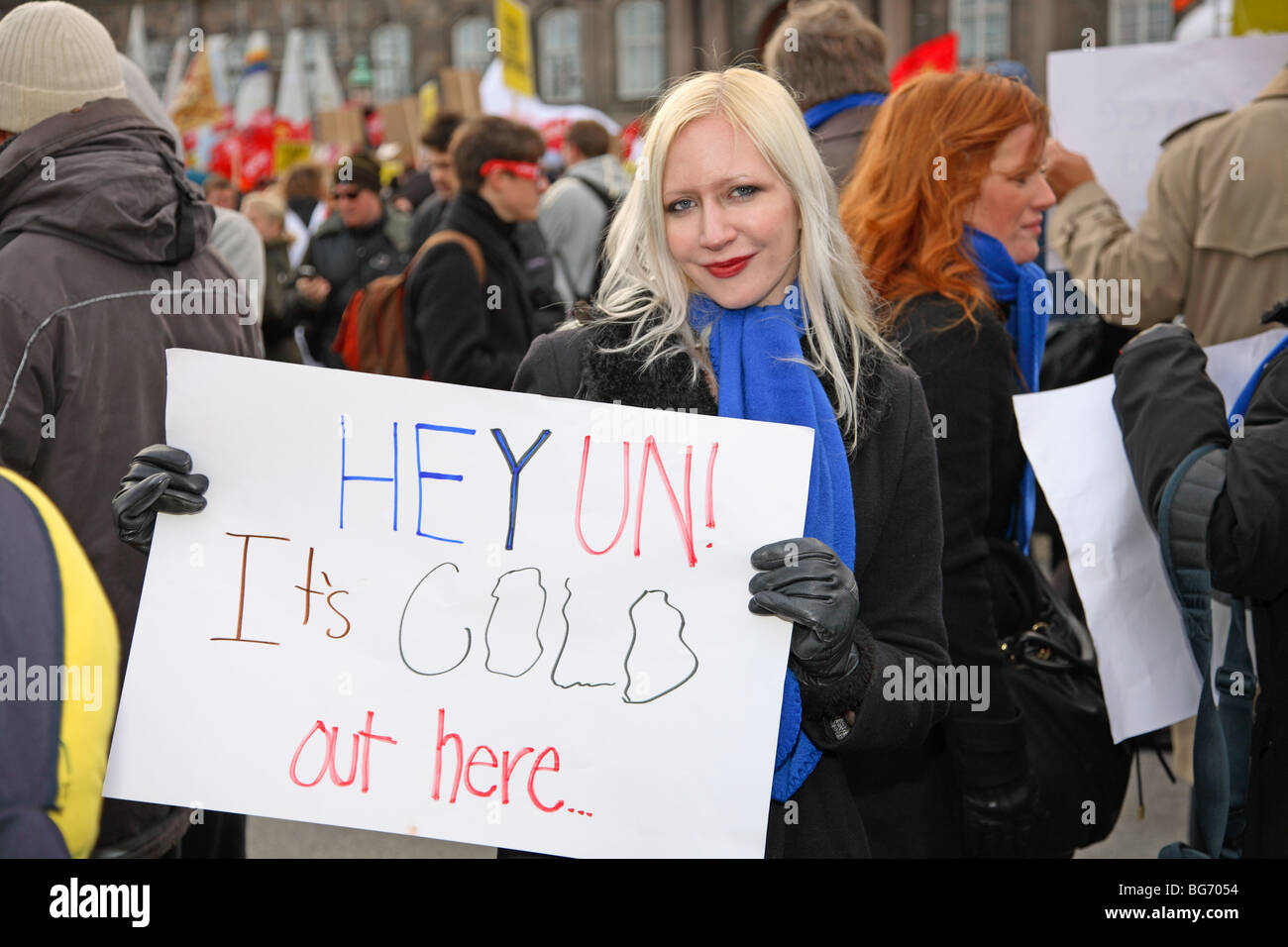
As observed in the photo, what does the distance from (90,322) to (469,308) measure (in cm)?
231

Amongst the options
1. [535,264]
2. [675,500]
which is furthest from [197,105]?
[675,500]

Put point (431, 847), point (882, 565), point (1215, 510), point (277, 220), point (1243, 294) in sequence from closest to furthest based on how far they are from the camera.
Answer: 1. point (882, 565)
2. point (1215, 510)
3. point (1243, 294)
4. point (431, 847)
5. point (277, 220)

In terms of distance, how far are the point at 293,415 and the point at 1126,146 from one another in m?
3.08

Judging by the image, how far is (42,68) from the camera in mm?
2461

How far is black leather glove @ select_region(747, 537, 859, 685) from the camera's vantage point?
159 centimetres

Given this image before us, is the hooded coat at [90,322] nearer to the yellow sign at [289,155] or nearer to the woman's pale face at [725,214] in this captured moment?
the woman's pale face at [725,214]

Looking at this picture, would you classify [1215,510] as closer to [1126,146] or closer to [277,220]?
[1126,146]

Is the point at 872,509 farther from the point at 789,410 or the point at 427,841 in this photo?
the point at 427,841

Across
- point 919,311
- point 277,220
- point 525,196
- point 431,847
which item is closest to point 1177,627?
point 919,311

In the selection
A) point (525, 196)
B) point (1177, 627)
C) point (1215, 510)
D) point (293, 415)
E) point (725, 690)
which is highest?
point (525, 196)

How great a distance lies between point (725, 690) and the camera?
167 cm

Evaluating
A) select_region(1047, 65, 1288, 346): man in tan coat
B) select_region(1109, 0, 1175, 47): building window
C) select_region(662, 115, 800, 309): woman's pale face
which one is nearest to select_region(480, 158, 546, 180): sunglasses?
select_region(1047, 65, 1288, 346): man in tan coat

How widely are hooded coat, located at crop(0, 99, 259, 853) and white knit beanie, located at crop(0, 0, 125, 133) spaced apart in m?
0.05

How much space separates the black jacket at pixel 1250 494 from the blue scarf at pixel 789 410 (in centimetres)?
70
